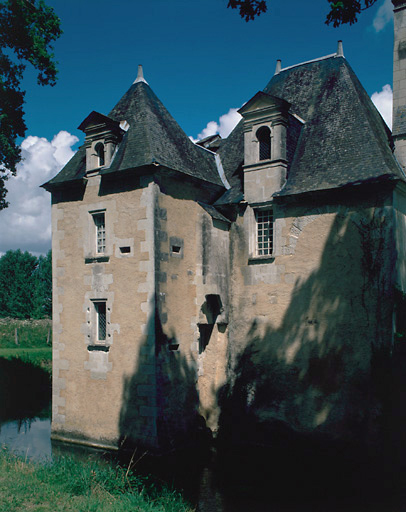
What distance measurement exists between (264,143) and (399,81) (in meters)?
3.93

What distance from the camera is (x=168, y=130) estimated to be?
15.2 meters

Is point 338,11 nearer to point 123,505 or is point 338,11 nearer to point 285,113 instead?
point 285,113

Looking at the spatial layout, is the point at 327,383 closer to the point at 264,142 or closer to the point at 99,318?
the point at 99,318

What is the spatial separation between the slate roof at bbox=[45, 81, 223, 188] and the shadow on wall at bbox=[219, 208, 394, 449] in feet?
15.0

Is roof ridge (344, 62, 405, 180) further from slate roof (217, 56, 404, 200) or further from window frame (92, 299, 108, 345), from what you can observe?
window frame (92, 299, 108, 345)

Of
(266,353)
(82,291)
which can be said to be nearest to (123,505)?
(266,353)

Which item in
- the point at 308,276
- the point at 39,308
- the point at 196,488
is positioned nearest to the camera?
the point at 196,488

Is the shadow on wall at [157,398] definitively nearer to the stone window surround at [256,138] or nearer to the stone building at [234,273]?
the stone building at [234,273]

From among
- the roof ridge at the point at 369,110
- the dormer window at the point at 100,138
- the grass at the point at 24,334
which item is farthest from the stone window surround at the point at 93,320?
the grass at the point at 24,334

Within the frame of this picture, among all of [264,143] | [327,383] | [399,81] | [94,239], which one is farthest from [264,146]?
[327,383]

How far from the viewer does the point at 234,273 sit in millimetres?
14664

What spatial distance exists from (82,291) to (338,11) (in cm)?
1006

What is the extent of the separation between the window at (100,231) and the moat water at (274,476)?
5.57 metres

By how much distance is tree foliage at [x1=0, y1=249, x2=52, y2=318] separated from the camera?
52.7 metres
